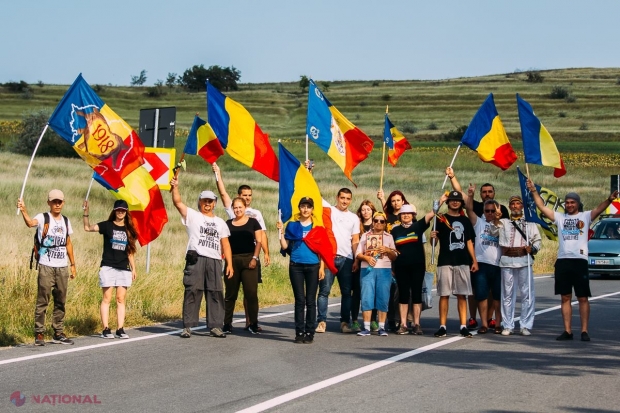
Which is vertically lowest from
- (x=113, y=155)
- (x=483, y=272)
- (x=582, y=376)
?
(x=582, y=376)

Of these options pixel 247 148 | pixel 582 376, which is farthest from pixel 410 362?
pixel 247 148

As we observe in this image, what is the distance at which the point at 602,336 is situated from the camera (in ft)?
44.6

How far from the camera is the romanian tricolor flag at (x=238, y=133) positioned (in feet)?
47.6

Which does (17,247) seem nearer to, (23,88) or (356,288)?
(356,288)

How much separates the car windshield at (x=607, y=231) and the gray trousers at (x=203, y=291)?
18036mm

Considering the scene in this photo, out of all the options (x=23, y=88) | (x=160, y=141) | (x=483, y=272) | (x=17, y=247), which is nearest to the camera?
(x=483, y=272)

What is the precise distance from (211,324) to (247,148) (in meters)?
2.76

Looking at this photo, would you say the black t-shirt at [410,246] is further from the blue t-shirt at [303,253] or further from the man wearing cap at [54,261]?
the man wearing cap at [54,261]

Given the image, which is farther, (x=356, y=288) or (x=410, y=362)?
(x=356, y=288)

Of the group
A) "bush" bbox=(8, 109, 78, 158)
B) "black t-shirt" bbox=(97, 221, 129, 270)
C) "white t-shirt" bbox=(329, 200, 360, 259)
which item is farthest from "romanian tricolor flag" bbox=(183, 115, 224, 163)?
"bush" bbox=(8, 109, 78, 158)

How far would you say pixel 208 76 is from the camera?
142 meters

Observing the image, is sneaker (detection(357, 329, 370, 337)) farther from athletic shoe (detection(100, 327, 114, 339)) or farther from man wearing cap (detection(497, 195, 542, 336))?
athletic shoe (detection(100, 327, 114, 339))

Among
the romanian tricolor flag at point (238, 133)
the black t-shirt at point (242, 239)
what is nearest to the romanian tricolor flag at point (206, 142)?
the romanian tricolor flag at point (238, 133)

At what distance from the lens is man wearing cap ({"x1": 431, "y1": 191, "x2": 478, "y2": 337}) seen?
13438mm
